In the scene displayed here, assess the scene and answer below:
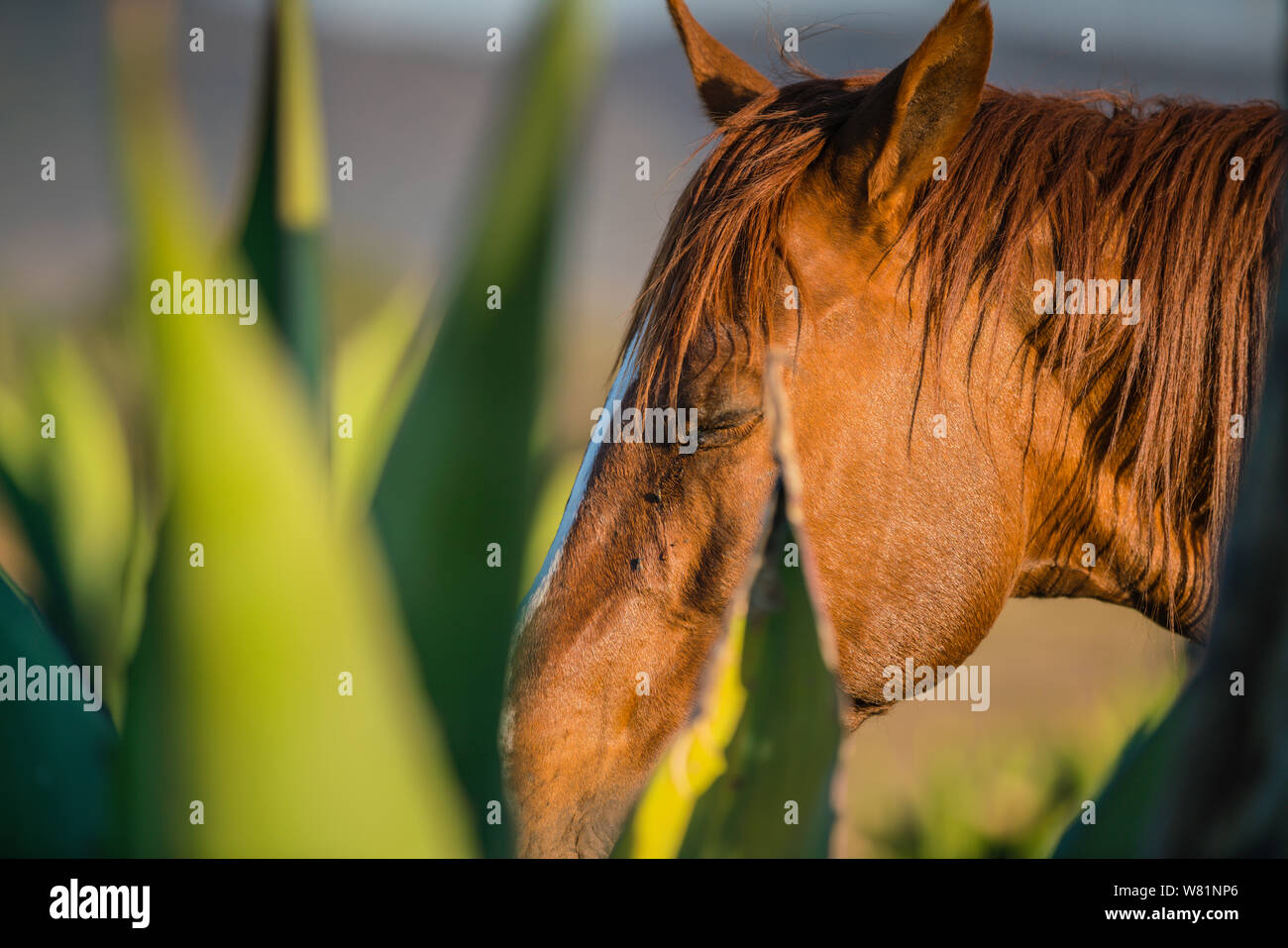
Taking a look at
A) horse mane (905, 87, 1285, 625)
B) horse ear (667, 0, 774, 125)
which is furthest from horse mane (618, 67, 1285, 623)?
horse ear (667, 0, 774, 125)

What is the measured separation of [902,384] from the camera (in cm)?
120

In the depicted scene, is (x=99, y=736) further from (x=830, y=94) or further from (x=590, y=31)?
(x=830, y=94)

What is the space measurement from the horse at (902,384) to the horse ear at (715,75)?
11.0 inches

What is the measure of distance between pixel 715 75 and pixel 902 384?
2.29ft

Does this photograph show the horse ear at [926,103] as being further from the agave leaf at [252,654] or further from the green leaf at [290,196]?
the agave leaf at [252,654]

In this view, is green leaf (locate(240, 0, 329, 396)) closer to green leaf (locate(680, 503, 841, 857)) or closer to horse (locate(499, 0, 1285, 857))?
green leaf (locate(680, 503, 841, 857))

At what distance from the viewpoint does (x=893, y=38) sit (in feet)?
5.61

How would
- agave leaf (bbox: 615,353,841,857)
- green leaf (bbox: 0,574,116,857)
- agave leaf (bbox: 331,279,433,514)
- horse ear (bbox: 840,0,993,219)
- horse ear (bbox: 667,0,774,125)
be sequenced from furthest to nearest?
horse ear (bbox: 667,0,774,125)
horse ear (bbox: 840,0,993,219)
agave leaf (bbox: 331,279,433,514)
green leaf (bbox: 0,574,116,857)
agave leaf (bbox: 615,353,841,857)

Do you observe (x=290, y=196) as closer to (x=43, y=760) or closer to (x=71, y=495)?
(x=43, y=760)

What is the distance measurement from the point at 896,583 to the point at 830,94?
2.42ft

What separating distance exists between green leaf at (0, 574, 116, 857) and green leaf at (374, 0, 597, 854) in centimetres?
A: 22

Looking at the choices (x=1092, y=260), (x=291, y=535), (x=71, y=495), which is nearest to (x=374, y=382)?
(x=71, y=495)

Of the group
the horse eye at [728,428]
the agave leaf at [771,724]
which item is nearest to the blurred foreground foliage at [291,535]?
the agave leaf at [771,724]

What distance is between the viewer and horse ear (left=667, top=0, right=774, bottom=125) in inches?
59.6
